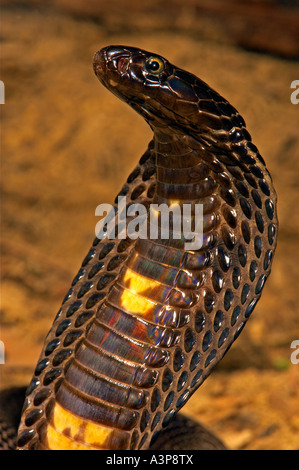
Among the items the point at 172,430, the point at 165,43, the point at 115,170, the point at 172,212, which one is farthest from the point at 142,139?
the point at 172,212

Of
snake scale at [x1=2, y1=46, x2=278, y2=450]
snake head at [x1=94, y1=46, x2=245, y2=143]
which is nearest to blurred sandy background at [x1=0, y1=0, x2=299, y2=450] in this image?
snake scale at [x1=2, y1=46, x2=278, y2=450]

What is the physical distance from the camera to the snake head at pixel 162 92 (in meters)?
1.25

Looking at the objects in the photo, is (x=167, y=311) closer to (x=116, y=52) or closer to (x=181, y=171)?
(x=181, y=171)

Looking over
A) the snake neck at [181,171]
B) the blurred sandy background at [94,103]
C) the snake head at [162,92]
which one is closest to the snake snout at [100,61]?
the snake head at [162,92]

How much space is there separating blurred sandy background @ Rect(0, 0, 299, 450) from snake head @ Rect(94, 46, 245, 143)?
2.57m

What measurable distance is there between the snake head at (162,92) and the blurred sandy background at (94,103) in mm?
2572

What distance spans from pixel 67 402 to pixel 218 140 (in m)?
0.64

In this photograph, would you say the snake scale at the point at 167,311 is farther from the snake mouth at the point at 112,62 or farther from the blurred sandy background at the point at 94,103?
the blurred sandy background at the point at 94,103

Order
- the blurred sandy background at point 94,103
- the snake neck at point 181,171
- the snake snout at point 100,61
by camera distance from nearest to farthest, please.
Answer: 1. the snake snout at point 100,61
2. the snake neck at point 181,171
3. the blurred sandy background at point 94,103

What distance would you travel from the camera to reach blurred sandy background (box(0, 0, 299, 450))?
4.11 meters

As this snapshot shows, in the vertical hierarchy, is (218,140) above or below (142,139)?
below

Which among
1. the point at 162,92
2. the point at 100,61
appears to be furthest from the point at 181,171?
the point at 100,61

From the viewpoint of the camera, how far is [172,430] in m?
1.95
